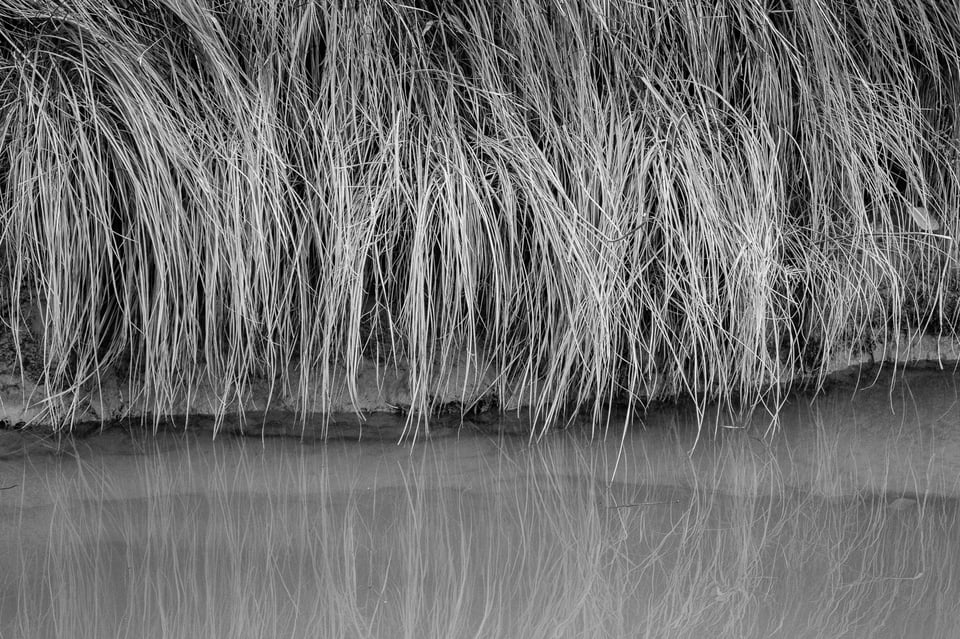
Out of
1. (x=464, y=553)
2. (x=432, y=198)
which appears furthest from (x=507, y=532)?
(x=432, y=198)

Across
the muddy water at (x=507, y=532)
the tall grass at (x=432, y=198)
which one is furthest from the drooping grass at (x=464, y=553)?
the tall grass at (x=432, y=198)

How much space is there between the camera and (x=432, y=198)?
2215 mm

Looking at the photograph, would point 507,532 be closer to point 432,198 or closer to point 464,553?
point 464,553

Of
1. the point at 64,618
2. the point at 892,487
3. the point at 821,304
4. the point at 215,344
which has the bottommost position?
the point at 64,618

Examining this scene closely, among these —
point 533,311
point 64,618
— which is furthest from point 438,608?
point 533,311

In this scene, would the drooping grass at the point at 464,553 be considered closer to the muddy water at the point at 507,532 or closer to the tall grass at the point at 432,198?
the muddy water at the point at 507,532

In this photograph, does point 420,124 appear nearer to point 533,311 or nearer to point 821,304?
point 533,311

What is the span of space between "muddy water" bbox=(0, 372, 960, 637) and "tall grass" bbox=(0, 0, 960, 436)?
170mm

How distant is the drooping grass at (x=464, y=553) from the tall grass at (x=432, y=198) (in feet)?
0.82

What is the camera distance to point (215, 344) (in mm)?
2160

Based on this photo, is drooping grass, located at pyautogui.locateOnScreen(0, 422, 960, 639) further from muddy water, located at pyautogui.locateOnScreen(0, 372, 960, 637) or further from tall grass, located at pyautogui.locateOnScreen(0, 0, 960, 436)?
tall grass, located at pyautogui.locateOnScreen(0, 0, 960, 436)

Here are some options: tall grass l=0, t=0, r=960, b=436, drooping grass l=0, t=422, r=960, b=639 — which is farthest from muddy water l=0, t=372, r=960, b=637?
tall grass l=0, t=0, r=960, b=436

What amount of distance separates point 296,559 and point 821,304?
1.53 m

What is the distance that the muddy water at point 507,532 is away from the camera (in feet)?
5.09
